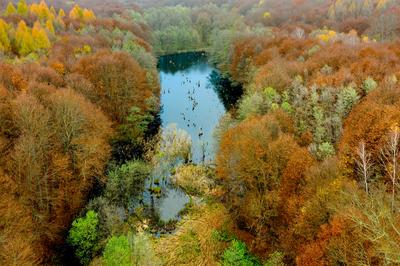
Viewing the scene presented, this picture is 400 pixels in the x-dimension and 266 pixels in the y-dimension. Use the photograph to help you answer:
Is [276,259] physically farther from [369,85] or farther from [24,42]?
[24,42]

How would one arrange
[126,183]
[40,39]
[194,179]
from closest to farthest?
[126,183] → [194,179] → [40,39]

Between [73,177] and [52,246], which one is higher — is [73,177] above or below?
above

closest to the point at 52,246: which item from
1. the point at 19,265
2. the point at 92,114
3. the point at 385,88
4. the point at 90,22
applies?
the point at 19,265

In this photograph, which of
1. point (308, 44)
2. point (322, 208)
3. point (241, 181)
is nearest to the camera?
point (322, 208)

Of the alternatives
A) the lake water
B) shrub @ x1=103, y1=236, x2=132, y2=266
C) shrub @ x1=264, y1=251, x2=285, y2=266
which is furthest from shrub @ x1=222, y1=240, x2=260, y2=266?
the lake water

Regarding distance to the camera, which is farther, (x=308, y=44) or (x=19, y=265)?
(x=308, y=44)

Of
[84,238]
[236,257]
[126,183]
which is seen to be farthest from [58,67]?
[236,257]

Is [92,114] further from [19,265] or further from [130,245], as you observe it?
[19,265]
